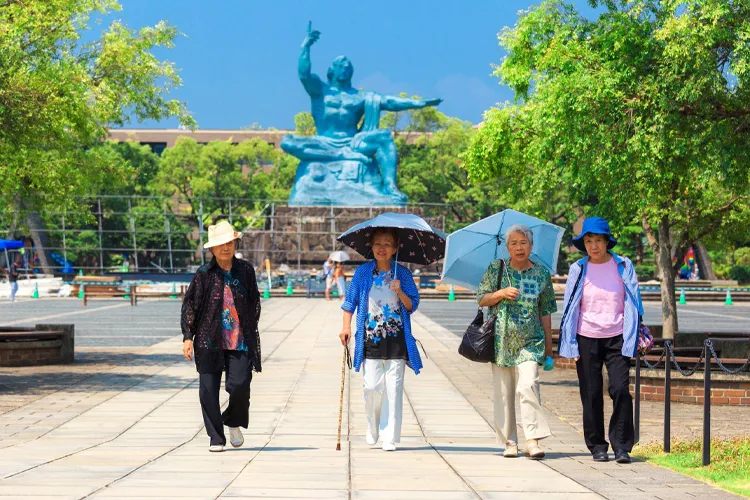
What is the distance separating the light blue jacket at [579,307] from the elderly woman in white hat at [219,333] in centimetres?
220

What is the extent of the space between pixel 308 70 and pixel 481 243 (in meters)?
44.7

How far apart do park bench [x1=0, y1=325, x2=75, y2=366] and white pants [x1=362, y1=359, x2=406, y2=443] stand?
8.78m

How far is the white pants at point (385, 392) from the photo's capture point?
8.52m

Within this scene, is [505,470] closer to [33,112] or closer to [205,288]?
[205,288]

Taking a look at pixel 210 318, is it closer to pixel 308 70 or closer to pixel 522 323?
pixel 522 323

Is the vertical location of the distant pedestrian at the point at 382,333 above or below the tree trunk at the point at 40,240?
below

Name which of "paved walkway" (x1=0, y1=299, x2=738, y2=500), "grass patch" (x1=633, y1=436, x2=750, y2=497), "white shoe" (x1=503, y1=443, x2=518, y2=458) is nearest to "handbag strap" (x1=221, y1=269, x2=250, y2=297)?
"paved walkway" (x1=0, y1=299, x2=738, y2=500)

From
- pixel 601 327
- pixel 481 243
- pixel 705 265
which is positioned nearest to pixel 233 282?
pixel 481 243

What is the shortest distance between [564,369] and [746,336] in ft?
8.43

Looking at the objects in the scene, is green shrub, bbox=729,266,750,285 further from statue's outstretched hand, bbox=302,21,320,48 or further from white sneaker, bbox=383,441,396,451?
white sneaker, bbox=383,441,396,451

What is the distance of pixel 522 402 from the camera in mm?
8273

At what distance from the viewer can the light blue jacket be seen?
326 inches

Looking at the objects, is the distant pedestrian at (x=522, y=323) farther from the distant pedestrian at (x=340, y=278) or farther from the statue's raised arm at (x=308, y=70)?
the statue's raised arm at (x=308, y=70)

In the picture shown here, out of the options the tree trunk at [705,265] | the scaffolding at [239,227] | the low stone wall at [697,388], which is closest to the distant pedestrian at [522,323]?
the low stone wall at [697,388]
